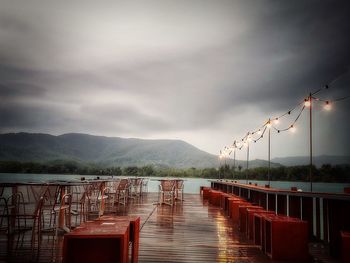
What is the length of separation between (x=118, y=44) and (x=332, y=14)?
17.8m

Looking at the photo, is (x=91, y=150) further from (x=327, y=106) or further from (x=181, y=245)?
(x=181, y=245)

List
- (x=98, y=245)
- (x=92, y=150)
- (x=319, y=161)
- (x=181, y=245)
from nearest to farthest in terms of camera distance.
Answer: (x=98, y=245), (x=181, y=245), (x=319, y=161), (x=92, y=150)

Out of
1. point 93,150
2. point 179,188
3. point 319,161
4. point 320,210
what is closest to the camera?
point 320,210

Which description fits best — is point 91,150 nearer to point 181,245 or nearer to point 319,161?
point 319,161

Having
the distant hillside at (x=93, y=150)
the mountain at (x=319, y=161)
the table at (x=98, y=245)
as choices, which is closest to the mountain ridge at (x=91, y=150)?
the distant hillside at (x=93, y=150)

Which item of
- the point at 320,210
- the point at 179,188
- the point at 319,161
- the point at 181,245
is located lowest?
the point at 181,245

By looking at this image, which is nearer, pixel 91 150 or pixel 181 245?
pixel 181 245

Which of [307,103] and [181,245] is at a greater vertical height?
[307,103]

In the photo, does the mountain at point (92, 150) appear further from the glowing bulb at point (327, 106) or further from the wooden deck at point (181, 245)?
the wooden deck at point (181, 245)

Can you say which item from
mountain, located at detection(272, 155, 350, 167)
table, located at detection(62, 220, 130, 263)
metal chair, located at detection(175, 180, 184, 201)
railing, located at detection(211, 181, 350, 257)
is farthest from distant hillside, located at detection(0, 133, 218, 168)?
table, located at detection(62, 220, 130, 263)

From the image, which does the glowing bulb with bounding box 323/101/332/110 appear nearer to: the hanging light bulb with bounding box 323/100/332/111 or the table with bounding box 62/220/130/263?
the hanging light bulb with bounding box 323/100/332/111

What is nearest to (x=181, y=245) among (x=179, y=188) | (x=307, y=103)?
(x=307, y=103)

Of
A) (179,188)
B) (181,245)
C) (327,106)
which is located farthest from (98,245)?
(179,188)

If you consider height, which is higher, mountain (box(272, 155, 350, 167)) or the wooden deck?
mountain (box(272, 155, 350, 167))
